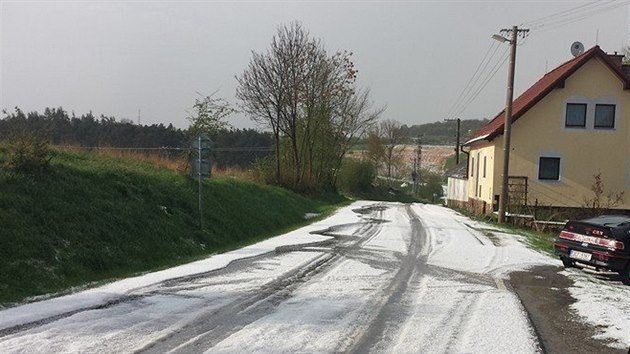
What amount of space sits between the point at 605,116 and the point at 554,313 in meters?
23.6

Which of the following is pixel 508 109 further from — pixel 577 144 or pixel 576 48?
pixel 576 48

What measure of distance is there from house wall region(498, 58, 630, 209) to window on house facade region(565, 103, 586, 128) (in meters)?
0.24

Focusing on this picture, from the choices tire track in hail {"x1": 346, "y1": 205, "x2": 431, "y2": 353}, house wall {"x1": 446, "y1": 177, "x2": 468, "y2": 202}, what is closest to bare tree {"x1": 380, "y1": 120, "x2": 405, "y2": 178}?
house wall {"x1": 446, "y1": 177, "x2": 468, "y2": 202}

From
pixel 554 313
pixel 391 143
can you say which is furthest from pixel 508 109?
pixel 391 143

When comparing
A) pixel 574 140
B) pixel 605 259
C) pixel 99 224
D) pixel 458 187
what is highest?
pixel 574 140

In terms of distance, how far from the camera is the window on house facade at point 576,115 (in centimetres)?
2816

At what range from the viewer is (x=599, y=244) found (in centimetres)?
1156

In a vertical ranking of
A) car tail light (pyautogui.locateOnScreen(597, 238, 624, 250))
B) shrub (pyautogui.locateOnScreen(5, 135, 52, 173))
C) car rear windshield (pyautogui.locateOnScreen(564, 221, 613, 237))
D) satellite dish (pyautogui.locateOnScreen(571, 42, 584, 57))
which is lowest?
car tail light (pyautogui.locateOnScreen(597, 238, 624, 250))

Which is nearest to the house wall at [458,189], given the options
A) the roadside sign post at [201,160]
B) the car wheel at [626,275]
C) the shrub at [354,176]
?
the shrub at [354,176]

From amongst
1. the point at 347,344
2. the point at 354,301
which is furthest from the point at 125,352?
the point at 354,301

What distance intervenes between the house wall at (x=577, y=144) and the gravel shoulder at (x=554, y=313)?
17.7 m

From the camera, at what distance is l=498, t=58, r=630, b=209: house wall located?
2775 cm

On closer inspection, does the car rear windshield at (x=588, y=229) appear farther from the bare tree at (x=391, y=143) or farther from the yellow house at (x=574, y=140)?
the bare tree at (x=391, y=143)

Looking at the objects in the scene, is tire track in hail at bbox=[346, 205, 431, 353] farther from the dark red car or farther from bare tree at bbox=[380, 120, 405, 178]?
bare tree at bbox=[380, 120, 405, 178]
